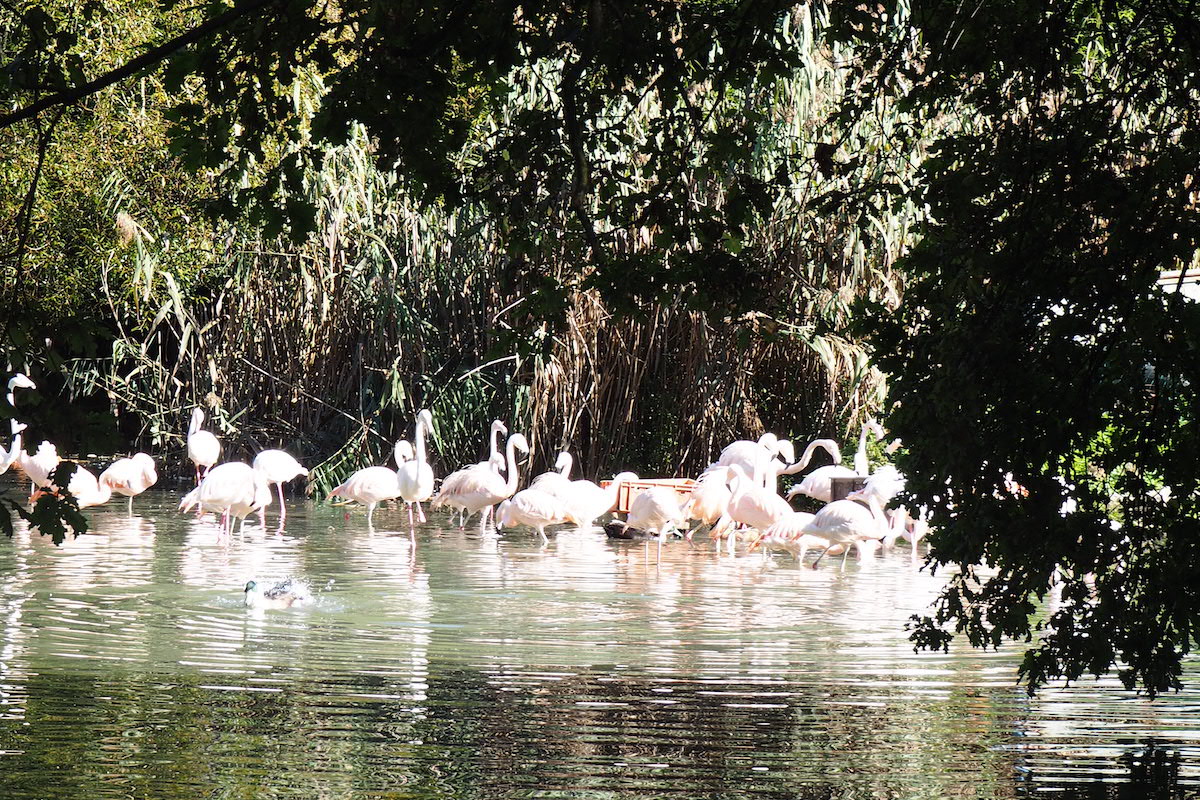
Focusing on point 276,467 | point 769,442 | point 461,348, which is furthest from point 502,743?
point 461,348

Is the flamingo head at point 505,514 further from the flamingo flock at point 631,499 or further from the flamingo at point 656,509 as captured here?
the flamingo at point 656,509

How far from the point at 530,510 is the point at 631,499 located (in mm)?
1690

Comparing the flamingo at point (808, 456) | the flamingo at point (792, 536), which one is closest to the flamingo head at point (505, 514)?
the flamingo at point (792, 536)

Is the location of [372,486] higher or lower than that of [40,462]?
lower

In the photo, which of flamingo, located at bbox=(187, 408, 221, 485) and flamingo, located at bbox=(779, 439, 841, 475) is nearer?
flamingo, located at bbox=(779, 439, 841, 475)

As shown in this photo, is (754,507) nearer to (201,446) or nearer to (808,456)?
(808,456)

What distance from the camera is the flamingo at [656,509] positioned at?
1259 centimetres

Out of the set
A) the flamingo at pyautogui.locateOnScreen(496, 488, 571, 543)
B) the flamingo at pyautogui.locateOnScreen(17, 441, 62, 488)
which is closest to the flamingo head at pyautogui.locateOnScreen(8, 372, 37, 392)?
the flamingo at pyautogui.locateOnScreen(496, 488, 571, 543)

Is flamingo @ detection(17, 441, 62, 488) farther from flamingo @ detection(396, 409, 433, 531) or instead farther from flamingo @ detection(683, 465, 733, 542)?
flamingo @ detection(683, 465, 733, 542)

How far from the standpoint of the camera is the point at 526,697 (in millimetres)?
6098

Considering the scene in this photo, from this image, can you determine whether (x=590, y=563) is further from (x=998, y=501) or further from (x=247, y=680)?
(x=998, y=501)

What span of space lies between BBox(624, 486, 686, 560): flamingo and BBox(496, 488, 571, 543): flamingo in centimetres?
67

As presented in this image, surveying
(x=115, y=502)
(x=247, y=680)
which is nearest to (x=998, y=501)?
(x=247, y=680)

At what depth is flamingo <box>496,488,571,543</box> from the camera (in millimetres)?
12828
